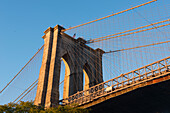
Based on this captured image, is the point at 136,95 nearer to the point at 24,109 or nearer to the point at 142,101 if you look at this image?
the point at 142,101

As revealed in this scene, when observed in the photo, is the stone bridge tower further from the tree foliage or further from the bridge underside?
the bridge underside

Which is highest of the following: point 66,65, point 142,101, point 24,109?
point 66,65

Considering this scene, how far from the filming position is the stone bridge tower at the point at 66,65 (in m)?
29.3

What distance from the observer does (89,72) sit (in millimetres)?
39250

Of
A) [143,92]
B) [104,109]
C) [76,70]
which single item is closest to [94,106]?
[104,109]

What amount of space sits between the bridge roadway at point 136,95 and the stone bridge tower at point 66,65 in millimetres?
3242

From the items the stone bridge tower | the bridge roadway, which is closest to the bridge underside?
the bridge roadway

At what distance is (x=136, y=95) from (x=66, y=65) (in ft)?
49.6

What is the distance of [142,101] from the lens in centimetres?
2539

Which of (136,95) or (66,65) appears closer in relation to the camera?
(136,95)

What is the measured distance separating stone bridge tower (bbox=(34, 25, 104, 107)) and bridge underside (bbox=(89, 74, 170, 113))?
23.3ft

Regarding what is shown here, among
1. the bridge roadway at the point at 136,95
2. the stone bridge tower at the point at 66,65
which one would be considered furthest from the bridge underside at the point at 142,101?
the stone bridge tower at the point at 66,65

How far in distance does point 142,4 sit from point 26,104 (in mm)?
20839

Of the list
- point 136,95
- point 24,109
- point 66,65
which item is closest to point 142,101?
point 136,95
